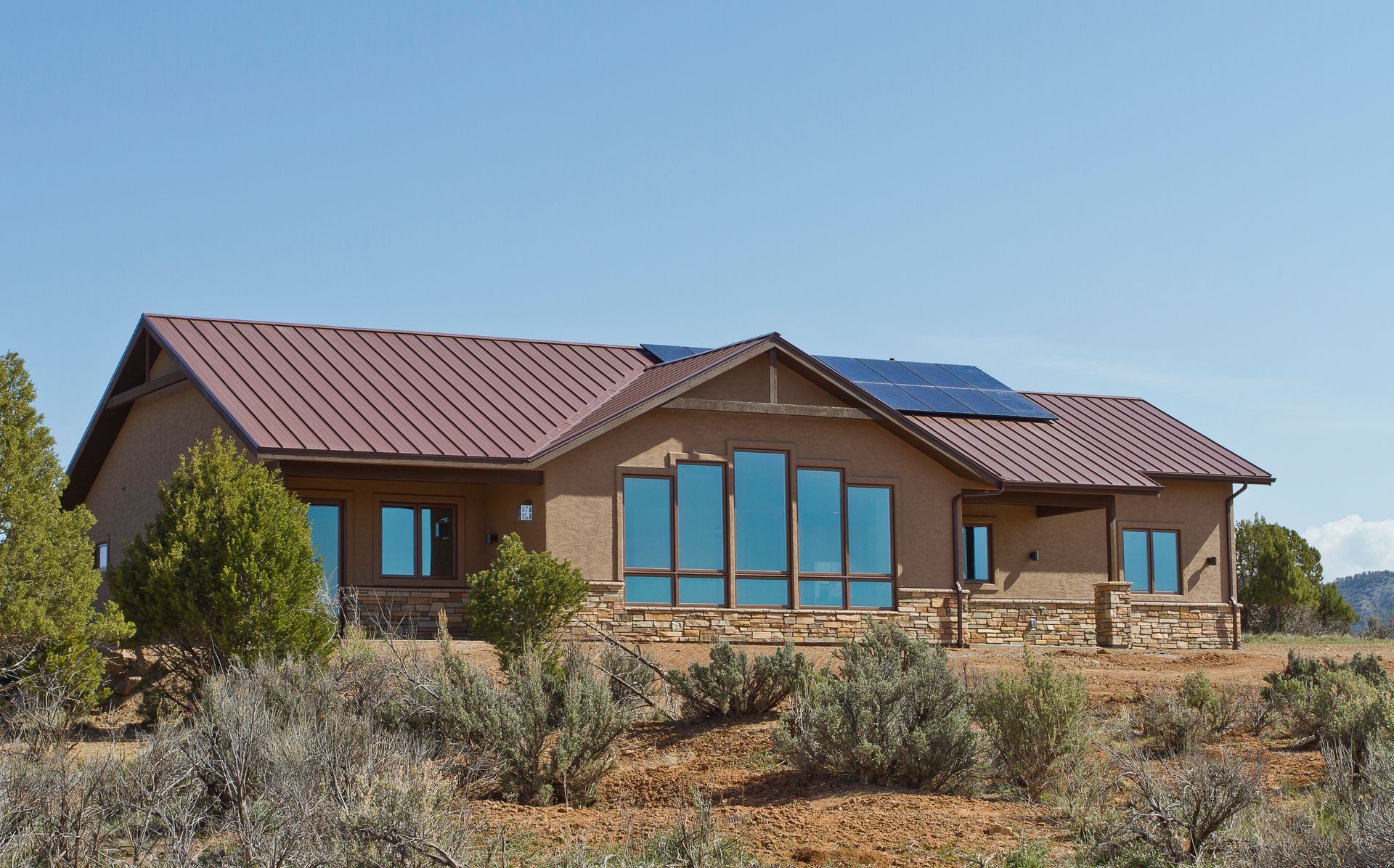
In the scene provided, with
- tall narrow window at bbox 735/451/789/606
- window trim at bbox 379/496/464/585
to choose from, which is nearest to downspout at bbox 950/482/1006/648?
tall narrow window at bbox 735/451/789/606

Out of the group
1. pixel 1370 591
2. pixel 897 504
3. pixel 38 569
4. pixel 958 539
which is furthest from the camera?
pixel 1370 591

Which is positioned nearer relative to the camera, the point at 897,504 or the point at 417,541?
the point at 417,541

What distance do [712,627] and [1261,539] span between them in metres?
20.6

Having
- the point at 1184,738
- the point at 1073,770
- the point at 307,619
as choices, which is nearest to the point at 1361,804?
the point at 1073,770

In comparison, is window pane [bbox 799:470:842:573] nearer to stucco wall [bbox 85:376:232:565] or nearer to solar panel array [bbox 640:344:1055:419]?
solar panel array [bbox 640:344:1055:419]

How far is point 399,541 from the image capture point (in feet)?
72.5

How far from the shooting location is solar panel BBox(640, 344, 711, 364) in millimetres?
25984

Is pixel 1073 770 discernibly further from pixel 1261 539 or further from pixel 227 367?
pixel 1261 539

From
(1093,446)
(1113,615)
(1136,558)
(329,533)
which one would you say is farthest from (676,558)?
(1136,558)

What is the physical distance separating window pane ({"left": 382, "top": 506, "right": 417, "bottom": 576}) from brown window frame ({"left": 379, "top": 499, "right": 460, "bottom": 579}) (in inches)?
0.6

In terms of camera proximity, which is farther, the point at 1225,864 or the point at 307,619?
the point at 307,619

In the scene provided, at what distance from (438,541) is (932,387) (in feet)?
36.3

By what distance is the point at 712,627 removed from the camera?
2205 cm

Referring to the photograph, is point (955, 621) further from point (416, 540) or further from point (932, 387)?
point (416, 540)
